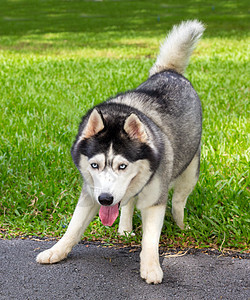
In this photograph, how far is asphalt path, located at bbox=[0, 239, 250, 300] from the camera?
313 centimetres

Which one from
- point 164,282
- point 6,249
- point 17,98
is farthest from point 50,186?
point 17,98

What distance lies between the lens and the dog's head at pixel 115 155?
122 inches

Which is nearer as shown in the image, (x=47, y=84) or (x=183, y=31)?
(x=183, y=31)

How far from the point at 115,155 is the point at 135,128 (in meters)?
0.25

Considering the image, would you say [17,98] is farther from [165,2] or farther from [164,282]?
[165,2]

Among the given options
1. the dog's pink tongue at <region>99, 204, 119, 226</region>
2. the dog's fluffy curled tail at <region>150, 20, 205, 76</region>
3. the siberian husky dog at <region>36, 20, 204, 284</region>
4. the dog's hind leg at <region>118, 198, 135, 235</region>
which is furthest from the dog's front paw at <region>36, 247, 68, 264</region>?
the dog's fluffy curled tail at <region>150, 20, 205, 76</region>

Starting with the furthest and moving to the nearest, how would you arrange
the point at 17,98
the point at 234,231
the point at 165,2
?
1. the point at 165,2
2. the point at 17,98
3. the point at 234,231

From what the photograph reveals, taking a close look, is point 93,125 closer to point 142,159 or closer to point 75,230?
point 142,159

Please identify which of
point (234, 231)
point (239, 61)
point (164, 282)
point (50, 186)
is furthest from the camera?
point (239, 61)

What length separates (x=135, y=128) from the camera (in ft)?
10.7

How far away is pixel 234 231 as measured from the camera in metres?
3.90

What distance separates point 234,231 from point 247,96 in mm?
4096

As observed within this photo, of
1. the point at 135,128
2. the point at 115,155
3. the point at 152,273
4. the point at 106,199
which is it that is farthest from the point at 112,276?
the point at 135,128

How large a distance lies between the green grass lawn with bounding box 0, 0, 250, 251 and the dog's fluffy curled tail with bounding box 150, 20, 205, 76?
40.9 inches
